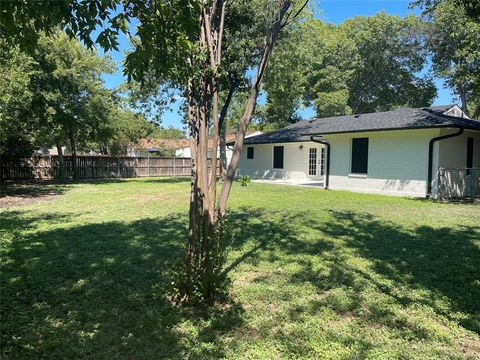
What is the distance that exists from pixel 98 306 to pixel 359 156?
46.5ft

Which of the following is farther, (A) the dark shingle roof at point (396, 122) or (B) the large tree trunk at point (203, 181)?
(A) the dark shingle roof at point (396, 122)

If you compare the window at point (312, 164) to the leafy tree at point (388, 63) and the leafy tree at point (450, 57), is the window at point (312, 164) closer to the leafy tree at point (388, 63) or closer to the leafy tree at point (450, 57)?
the leafy tree at point (450, 57)

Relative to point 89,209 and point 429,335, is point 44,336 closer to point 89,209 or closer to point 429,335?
point 429,335

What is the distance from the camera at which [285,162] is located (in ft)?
72.5

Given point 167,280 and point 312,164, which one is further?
point 312,164

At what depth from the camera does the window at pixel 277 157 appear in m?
22.3

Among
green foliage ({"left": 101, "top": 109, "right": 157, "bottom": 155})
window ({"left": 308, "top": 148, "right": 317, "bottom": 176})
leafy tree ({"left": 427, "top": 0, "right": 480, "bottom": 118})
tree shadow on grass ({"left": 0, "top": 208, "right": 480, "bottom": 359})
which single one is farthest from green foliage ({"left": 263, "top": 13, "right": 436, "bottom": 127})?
tree shadow on grass ({"left": 0, "top": 208, "right": 480, "bottom": 359})

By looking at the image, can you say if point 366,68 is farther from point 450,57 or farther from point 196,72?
point 196,72

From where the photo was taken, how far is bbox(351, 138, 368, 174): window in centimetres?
1580

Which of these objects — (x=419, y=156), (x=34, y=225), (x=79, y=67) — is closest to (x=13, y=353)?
(x=34, y=225)

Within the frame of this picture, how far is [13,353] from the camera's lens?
2816 millimetres

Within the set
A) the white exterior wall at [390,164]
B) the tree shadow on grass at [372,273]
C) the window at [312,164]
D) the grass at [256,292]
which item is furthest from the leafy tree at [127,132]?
the tree shadow on grass at [372,273]

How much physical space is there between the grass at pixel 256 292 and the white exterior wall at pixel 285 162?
1334 centimetres

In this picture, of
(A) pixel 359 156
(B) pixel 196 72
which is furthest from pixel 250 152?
(B) pixel 196 72
